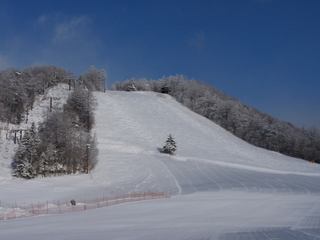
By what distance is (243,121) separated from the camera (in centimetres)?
14050

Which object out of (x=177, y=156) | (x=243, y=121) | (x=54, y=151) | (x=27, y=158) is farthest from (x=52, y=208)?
(x=243, y=121)

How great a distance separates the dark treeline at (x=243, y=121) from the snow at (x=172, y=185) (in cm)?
1110

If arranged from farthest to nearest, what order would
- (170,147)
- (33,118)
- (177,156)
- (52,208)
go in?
(33,118), (170,147), (177,156), (52,208)

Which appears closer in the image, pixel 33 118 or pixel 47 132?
pixel 47 132

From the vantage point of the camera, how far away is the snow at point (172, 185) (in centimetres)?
2675

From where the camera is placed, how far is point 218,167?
3546 inches

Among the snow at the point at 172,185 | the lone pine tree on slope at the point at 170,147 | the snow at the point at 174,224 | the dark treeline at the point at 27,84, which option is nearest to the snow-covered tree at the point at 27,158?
the snow at the point at 172,185

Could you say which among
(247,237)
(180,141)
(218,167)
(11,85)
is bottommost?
(247,237)

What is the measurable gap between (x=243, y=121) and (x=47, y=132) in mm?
74290

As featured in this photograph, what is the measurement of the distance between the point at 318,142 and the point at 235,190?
81724 mm

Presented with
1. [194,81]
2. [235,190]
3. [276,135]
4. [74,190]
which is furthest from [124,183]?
[194,81]

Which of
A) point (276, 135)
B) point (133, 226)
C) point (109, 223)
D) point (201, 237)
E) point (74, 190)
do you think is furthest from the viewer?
point (276, 135)

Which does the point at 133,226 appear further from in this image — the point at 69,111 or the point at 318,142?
the point at 318,142

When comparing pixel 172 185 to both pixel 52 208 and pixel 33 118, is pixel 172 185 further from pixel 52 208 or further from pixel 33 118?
pixel 33 118
